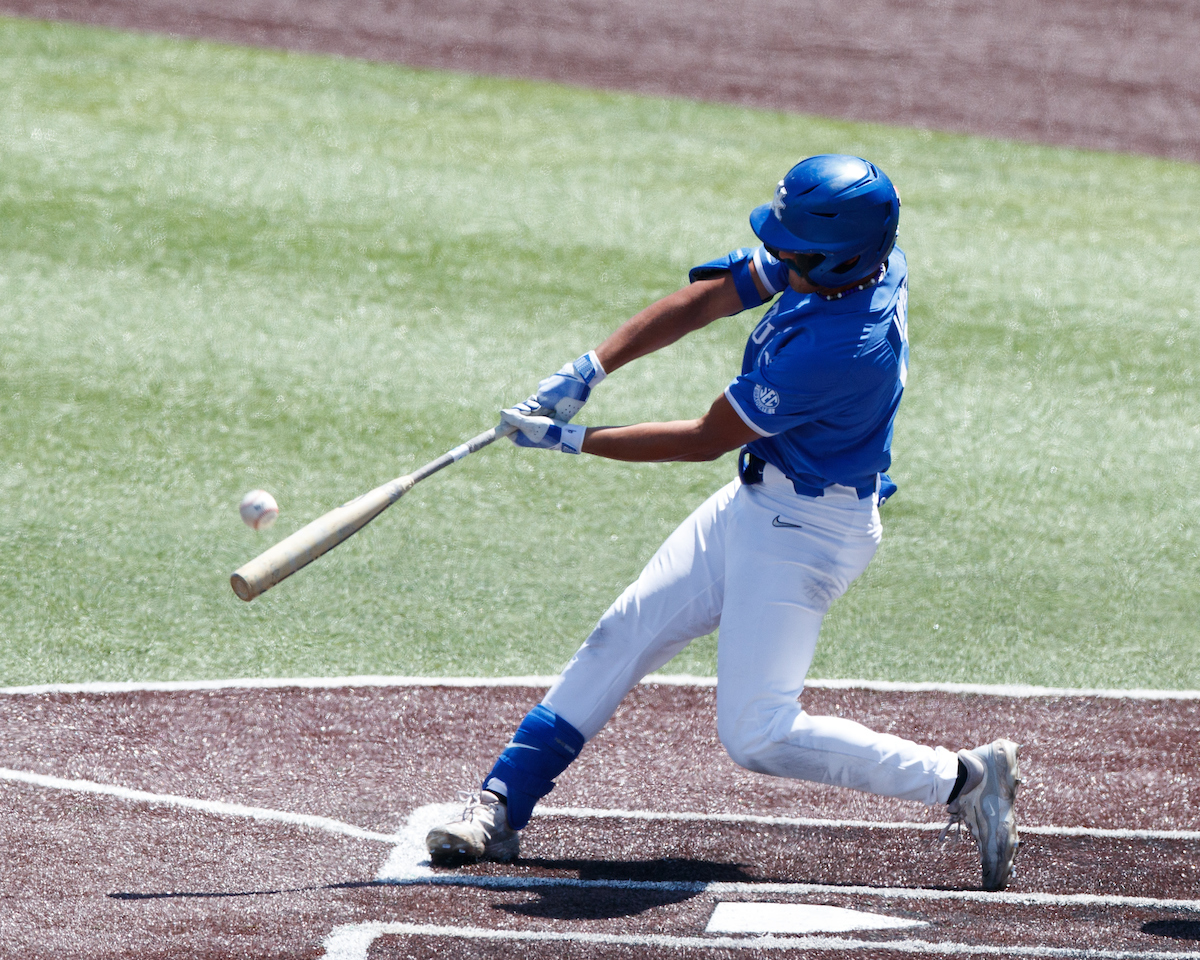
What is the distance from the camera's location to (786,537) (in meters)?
4.19

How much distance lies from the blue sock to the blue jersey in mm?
939

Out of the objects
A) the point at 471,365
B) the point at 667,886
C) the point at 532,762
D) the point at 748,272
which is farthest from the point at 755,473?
the point at 471,365

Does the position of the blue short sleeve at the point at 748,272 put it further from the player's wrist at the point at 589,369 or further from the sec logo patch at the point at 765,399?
the sec logo patch at the point at 765,399

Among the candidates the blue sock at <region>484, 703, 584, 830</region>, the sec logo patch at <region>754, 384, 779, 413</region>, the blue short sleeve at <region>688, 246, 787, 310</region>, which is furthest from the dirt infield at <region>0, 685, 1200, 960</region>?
the blue short sleeve at <region>688, 246, 787, 310</region>

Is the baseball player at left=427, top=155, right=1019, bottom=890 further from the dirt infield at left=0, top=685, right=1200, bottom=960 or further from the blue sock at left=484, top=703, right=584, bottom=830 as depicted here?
the dirt infield at left=0, top=685, right=1200, bottom=960

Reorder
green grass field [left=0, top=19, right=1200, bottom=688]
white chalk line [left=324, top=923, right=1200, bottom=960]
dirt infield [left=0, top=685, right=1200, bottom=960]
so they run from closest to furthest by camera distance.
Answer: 1. white chalk line [left=324, top=923, right=1200, bottom=960]
2. dirt infield [left=0, top=685, right=1200, bottom=960]
3. green grass field [left=0, top=19, right=1200, bottom=688]

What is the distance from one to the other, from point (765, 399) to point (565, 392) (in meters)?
0.67

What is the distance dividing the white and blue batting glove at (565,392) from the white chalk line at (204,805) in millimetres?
1267

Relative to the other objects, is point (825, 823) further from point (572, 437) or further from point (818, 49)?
point (818, 49)

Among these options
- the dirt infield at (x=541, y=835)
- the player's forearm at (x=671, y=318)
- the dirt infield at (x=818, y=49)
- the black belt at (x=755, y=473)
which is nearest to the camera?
the dirt infield at (x=541, y=835)

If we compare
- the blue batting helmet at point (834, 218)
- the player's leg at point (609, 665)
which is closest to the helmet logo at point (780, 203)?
the blue batting helmet at point (834, 218)

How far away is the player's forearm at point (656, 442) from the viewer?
4.12 metres

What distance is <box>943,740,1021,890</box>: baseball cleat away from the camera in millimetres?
4180

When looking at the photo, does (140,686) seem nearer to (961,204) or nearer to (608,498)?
(608,498)
